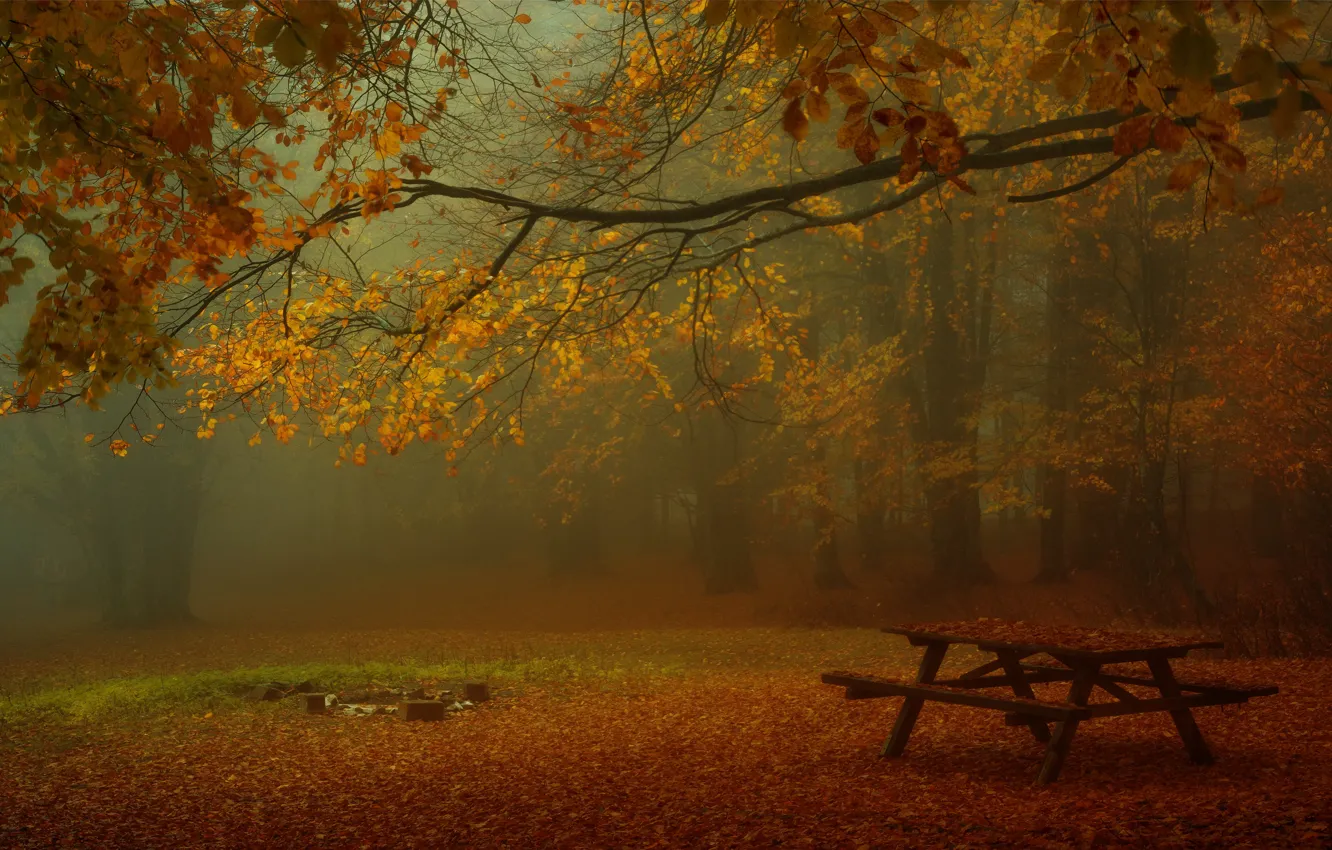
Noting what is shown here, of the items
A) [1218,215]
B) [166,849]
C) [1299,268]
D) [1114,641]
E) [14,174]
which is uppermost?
[1218,215]

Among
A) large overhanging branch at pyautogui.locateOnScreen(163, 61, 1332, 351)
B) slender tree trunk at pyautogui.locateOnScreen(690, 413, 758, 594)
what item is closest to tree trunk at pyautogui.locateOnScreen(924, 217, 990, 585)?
slender tree trunk at pyautogui.locateOnScreen(690, 413, 758, 594)

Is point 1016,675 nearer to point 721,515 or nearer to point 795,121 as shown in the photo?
point 795,121

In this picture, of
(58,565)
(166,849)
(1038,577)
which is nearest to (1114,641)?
(166,849)

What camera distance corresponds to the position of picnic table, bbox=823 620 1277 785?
5.73m

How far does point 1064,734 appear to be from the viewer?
18.7ft

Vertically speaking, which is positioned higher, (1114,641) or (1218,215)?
(1218,215)

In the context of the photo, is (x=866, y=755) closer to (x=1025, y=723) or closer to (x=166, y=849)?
(x=1025, y=723)

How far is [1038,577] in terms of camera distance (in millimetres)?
20141

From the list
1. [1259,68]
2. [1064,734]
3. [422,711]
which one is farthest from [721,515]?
[1259,68]

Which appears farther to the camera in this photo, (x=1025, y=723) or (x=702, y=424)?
(x=702, y=424)

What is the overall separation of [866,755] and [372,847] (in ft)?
10.0

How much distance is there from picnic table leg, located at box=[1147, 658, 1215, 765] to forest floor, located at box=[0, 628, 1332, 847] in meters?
0.09

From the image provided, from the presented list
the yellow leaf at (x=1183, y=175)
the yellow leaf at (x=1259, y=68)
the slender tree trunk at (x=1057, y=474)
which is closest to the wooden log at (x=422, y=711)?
the yellow leaf at (x=1183, y=175)

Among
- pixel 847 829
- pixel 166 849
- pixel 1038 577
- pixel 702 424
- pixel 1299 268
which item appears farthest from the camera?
pixel 702 424
